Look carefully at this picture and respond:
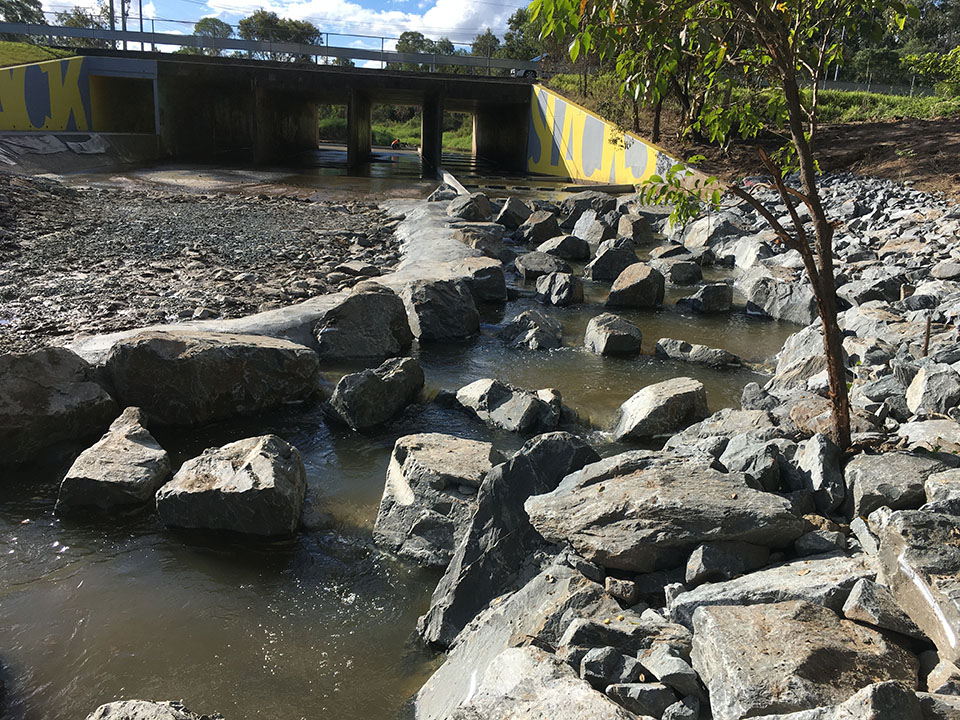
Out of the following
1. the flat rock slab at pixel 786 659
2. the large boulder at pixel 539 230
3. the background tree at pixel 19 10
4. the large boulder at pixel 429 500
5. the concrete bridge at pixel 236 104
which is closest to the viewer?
the flat rock slab at pixel 786 659

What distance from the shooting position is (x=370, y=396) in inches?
273

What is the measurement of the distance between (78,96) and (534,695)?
3285 cm

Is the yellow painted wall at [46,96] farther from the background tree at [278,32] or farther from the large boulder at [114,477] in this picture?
the large boulder at [114,477]

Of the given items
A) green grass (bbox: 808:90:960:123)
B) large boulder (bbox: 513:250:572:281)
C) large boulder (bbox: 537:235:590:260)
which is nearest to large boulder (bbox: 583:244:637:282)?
large boulder (bbox: 513:250:572:281)

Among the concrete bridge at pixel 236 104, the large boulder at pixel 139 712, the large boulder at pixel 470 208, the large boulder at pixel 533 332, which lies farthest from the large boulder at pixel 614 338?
the concrete bridge at pixel 236 104

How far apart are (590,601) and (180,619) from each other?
7.89ft

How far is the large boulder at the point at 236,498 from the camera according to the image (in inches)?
197

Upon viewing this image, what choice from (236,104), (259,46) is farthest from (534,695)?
(236,104)

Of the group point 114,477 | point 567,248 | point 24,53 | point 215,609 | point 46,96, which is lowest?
point 215,609

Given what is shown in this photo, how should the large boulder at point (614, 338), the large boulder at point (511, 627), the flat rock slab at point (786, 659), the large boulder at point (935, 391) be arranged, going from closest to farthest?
the flat rock slab at point (786, 659) < the large boulder at point (511, 627) < the large boulder at point (935, 391) < the large boulder at point (614, 338)

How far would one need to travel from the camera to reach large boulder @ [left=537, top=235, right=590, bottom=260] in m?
14.9

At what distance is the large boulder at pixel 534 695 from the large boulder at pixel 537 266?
10376 millimetres

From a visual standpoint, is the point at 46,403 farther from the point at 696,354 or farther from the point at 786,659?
the point at 696,354

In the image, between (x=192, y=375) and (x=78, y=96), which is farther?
(x=78, y=96)
